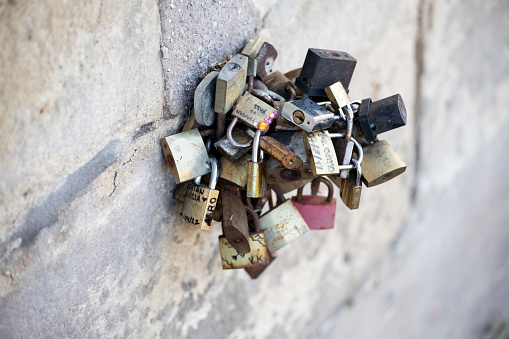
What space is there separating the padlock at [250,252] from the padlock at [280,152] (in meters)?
0.13

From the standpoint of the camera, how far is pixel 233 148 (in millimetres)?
683

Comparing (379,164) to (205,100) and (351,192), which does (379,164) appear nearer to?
(351,192)

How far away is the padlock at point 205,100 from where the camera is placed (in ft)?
2.23

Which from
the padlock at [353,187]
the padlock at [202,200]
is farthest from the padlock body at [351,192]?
the padlock at [202,200]

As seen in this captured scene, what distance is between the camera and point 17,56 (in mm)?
491

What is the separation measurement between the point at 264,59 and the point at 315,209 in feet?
0.96

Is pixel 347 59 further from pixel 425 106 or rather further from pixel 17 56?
pixel 425 106

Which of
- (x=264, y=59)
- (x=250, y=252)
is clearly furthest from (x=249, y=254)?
(x=264, y=59)

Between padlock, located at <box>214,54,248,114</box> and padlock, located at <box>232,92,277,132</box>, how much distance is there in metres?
0.01

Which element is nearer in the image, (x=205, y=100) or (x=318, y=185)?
(x=205, y=100)

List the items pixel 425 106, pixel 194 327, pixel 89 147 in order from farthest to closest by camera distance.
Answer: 1. pixel 425 106
2. pixel 194 327
3. pixel 89 147

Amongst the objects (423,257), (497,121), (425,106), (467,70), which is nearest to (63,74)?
(425,106)

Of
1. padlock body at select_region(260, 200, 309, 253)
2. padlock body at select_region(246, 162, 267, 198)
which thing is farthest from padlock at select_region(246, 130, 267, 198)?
padlock body at select_region(260, 200, 309, 253)

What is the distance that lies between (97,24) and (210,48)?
9.3 inches
